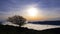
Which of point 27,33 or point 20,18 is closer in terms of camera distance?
point 27,33

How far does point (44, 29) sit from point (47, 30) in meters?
0.46

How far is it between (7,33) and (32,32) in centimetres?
Result: 373

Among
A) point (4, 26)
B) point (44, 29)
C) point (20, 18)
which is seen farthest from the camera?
point (20, 18)

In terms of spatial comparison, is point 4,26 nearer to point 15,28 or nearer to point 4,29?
point 4,29

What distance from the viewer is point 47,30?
767 inches

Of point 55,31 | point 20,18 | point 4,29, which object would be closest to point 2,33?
point 4,29

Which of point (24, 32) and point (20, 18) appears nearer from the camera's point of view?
point (24, 32)

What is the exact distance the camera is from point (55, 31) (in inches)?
769

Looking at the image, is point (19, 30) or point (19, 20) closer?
point (19, 30)

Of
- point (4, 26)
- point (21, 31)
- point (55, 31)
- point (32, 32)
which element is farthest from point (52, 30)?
point (4, 26)

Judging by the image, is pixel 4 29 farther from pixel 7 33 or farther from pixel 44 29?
pixel 44 29

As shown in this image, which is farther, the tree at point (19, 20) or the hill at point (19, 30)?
the tree at point (19, 20)

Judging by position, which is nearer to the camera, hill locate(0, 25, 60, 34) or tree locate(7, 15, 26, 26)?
hill locate(0, 25, 60, 34)

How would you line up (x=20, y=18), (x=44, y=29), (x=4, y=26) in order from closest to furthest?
(x=44, y=29) → (x=4, y=26) → (x=20, y=18)
